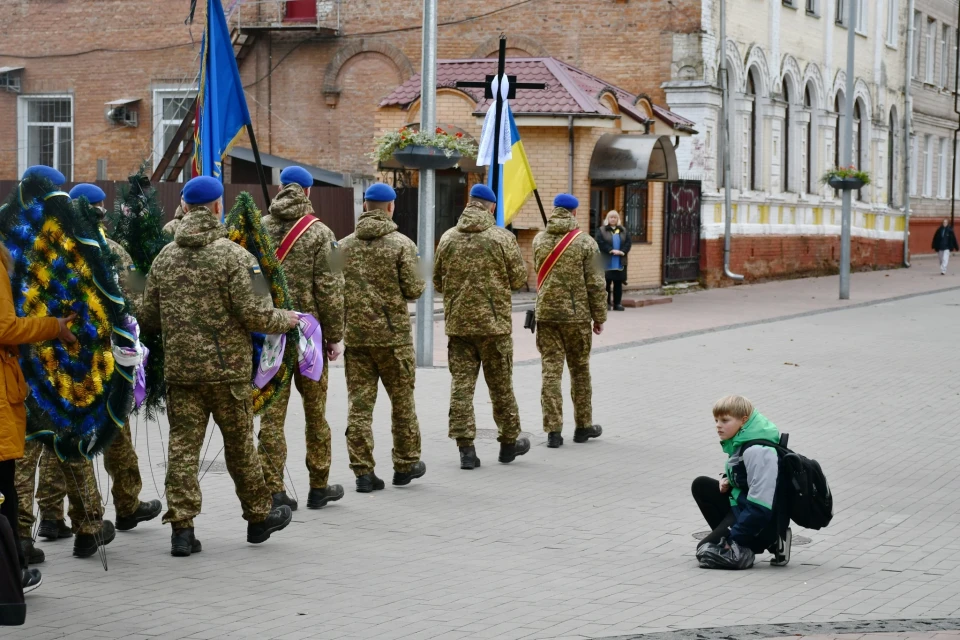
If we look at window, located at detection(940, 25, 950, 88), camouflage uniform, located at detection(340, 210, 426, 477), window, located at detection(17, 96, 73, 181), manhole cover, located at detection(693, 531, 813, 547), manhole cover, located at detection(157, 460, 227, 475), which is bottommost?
manhole cover, located at detection(693, 531, 813, 547)

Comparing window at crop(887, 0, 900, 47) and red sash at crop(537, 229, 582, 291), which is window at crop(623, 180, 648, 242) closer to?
red sash at crop(537, 229, 582, 291)

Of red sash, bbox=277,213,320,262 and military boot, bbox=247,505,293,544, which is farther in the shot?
red sash, bbox=277,213,320,262

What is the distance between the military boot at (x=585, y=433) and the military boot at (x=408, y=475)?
2.12 meters

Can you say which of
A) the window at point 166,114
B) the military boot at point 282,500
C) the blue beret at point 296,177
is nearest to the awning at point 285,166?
the window at point 166,114

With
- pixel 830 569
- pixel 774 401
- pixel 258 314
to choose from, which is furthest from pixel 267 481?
pixel 774 401

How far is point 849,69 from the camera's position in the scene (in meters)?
27.2

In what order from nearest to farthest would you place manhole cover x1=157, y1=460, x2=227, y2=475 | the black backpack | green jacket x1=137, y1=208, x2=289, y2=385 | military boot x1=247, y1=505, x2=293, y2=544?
1. the black backpack
2. green jacket x1=137, y1=208, x2=289, y2=385
3. military boot x1=247, y1=505, x2=293, y2=544
4. manhole cover x1=157, y1=460, x2=227, y2=475

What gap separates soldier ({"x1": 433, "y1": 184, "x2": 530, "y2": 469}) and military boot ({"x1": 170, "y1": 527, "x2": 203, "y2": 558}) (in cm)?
289

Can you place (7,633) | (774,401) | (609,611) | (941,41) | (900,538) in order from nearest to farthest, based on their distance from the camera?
(7,633)
(609,611)
(900,538)
(774,401)
(941,41)

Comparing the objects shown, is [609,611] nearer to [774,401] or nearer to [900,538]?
[900,538]

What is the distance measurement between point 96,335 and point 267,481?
67.0 inches

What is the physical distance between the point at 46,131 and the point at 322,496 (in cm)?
2841

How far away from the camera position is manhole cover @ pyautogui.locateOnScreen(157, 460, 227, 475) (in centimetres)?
963

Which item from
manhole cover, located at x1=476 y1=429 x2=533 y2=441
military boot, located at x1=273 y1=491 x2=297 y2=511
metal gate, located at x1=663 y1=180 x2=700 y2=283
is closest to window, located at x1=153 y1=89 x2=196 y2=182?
metal gate, located at x1=663 y1=180 x2=700 y2=283
